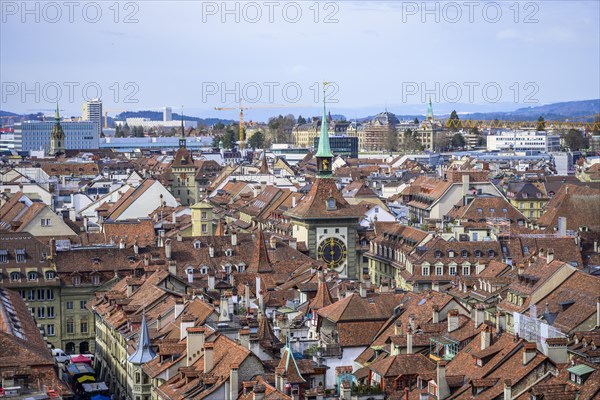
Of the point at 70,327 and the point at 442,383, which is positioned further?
the point at 70,327

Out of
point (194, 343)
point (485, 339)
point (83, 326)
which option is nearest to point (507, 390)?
point (485, 339)

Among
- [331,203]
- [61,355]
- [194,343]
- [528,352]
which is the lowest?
[61,355]

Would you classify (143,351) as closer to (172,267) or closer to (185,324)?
(185,324)

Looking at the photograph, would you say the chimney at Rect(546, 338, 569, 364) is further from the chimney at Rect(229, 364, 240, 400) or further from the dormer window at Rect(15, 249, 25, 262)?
the dormer window at Rect(15, 249, 25, 262)

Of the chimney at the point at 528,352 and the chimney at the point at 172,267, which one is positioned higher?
the chimney at the point at 172,267

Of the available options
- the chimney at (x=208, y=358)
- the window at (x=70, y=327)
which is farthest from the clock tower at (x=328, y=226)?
the chimney at (x=208, y=358)

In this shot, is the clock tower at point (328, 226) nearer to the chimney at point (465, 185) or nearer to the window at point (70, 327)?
the window at point (70, 327)
